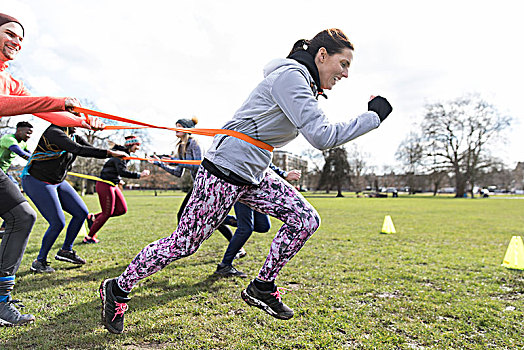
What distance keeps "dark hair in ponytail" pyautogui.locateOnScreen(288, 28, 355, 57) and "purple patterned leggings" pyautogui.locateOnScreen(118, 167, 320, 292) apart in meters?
0.99

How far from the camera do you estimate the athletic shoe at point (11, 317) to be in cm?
287

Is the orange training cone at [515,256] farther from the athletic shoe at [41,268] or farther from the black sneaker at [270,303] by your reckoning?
the athletic shoe at [41,268]

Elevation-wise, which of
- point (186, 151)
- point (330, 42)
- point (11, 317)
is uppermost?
point (330, 42)

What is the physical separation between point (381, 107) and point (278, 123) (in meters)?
0.72

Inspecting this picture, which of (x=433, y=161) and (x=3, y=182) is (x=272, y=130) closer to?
(x=3, y=182)

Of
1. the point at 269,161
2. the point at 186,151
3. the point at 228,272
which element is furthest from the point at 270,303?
the point at 186,151

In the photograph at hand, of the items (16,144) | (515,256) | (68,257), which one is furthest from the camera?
(16,144)

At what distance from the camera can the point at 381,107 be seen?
2.33m

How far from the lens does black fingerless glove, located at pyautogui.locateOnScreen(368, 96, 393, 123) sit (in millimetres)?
2322

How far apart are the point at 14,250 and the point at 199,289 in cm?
187

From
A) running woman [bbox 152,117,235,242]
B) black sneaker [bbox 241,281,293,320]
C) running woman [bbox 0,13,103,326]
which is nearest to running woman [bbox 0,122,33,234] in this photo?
running woman [bbox 152,117,235,242]

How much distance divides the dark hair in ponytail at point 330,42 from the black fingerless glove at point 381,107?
17.1 inches

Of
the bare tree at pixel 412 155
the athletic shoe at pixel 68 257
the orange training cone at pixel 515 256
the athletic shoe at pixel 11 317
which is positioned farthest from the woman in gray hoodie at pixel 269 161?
the bare tree at pixel 412 155

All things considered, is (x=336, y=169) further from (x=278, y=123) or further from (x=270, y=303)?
(x=278, y=123)
